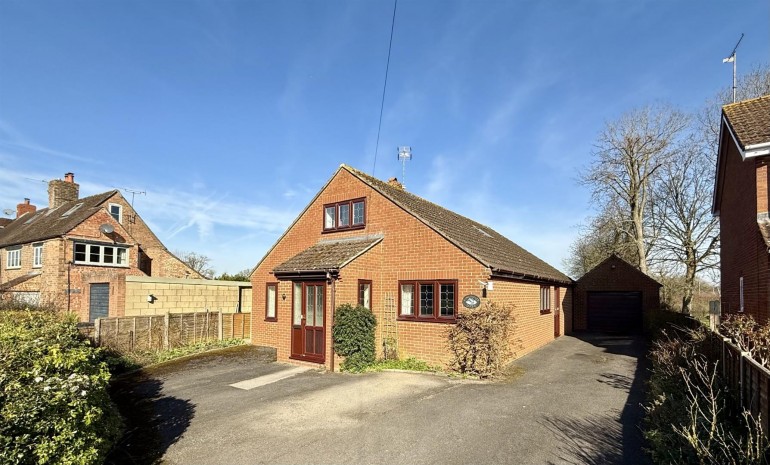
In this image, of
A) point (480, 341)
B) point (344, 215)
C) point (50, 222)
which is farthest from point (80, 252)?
point (480, 341)

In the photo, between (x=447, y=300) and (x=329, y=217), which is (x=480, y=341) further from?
(x=329, y=217)

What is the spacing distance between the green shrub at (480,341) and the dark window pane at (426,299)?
48.5 inches

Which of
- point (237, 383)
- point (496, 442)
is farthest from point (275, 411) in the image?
point (496, 442)

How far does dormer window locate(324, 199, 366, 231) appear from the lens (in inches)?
611

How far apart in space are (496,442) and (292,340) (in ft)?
27.2

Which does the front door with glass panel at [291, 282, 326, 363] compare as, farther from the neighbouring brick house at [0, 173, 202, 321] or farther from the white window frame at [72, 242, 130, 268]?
the white window frame at [72, 242, 130, 268]

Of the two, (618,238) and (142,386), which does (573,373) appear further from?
(618,238)

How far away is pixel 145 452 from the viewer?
663cm

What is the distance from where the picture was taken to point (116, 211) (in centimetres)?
2805

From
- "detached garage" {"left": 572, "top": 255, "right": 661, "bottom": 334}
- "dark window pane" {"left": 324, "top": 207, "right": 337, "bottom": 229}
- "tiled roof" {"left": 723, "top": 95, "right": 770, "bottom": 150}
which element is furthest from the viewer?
"detached garage" {"left": 572, "top": 255, "right": 661, "bottom": 334}

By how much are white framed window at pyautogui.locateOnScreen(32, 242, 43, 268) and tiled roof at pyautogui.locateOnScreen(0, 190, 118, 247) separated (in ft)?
1.21

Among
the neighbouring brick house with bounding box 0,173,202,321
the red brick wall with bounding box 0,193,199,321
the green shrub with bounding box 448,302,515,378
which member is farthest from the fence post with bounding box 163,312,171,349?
the green shrub with bounding box 448,302,515,378

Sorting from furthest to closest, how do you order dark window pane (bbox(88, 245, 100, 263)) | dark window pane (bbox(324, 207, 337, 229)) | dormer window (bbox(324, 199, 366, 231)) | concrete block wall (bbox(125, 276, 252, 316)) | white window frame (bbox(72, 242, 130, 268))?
dark window pane (bbox(88, 245, 100, 263)), white window frame (bbox(72, 242, 130, 268)), concrete block wall (bbox(125, 276, 252, 316)), dark window pane (bbox(324, 207, 337, 229)), dormer window (bbox(324, 199, 366, 231))

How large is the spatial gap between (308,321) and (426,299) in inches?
142
